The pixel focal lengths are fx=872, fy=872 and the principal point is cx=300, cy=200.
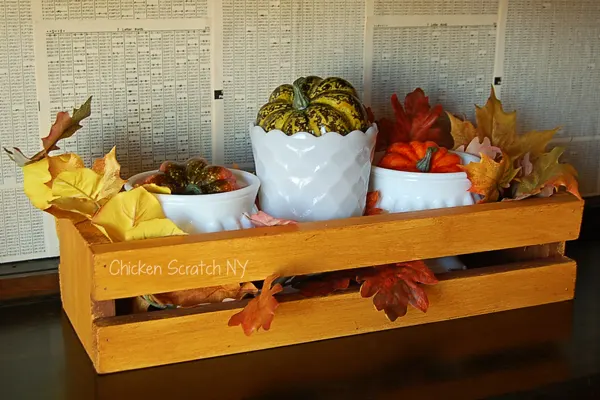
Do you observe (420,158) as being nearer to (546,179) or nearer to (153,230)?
(546,179)

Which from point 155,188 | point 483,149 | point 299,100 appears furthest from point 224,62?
point 483,149

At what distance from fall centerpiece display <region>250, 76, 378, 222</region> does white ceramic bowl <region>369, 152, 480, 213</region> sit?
0.04m

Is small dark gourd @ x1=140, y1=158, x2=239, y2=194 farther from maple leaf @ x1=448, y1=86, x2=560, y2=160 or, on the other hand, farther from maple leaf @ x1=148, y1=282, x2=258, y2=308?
maple leaf @ x1=448, y1=86, x2=560, y2=160

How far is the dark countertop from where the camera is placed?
102cm

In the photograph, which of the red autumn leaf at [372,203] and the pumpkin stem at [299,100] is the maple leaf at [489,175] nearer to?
the red autumn leaf at [372,203]

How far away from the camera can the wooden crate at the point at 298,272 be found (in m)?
1.02

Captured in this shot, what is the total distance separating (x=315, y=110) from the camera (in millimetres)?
1144

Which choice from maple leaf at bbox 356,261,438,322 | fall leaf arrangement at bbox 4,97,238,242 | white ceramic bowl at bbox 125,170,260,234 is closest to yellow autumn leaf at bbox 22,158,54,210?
fall leaf arrangement at bbox 4,97,238,242

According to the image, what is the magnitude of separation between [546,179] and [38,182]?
70 cm

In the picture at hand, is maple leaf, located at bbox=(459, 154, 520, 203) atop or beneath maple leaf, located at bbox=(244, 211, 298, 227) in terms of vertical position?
atop

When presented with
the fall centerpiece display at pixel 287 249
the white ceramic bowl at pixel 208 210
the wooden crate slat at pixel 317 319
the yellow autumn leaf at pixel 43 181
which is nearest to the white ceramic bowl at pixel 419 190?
the fall centerpiece display at pixel 287 249

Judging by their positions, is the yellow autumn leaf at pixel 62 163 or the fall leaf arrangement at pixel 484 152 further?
the fall leaf arrangement at pixel 484 152

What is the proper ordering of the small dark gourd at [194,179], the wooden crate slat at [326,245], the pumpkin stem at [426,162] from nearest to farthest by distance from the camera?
the wooden crate slat at [326,245], the small dark gourd at [194,179], the pumpkin stem at [426,162]

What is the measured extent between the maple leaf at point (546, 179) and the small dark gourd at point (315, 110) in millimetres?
248
